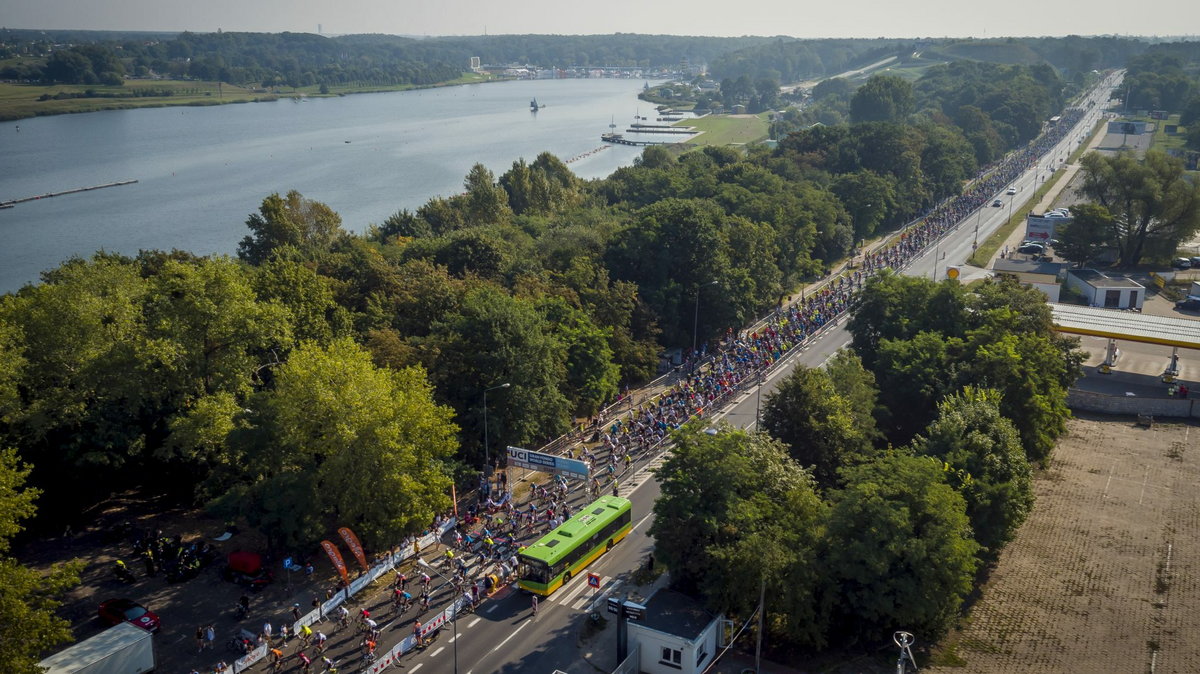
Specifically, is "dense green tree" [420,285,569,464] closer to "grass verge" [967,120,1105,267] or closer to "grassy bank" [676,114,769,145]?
"grass verge" [967,120,1105,267]

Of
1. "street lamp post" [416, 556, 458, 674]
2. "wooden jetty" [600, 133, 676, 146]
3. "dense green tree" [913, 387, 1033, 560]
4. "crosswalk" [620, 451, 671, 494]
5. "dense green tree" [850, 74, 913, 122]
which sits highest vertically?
"dense green tree" [850, 74, 913, 122]

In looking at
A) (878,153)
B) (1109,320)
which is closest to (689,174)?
(878,153)

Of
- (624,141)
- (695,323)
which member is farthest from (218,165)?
(695,323)

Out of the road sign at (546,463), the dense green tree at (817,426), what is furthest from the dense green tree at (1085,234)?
the road sign at (546,463)

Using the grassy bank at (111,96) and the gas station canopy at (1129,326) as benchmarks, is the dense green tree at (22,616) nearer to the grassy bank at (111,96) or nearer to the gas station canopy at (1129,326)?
the gas station canopy at (1129,326)

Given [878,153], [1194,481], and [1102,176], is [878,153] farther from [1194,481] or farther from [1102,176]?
[1194,481]

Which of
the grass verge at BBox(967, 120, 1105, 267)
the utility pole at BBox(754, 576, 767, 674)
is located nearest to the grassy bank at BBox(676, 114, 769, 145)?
the grass verge at BBox(967, 120, 1105, 267)
